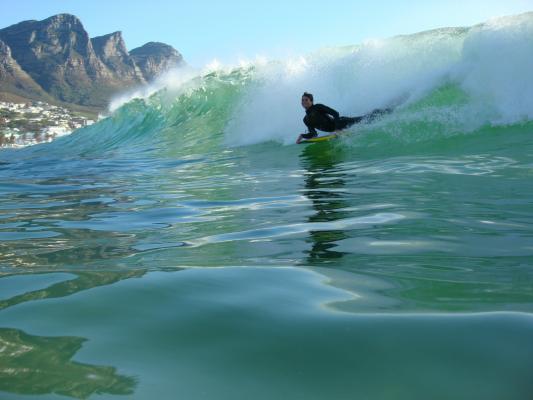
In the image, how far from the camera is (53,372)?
1.26 meters

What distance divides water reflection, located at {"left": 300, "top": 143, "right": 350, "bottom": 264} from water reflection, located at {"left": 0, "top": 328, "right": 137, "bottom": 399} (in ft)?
4.38

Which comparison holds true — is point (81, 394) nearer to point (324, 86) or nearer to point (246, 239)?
point (246, 239)

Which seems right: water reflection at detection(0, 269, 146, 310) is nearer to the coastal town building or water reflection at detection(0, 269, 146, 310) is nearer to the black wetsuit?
the black wetsuit

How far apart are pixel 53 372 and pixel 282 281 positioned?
1066 mm

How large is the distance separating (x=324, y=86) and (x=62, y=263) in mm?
14249

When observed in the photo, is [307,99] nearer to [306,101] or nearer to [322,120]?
[306,101]

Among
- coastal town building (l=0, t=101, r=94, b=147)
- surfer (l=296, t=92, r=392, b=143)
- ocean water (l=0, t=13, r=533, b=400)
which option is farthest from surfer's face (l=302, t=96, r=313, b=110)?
coastal town building (l=0, t=101, r=94, b=147)

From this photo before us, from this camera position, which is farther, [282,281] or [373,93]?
[373,93]

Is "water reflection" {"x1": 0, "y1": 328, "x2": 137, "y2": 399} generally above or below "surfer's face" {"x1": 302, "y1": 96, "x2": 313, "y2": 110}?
below

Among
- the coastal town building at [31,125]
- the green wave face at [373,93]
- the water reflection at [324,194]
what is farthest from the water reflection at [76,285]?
the coastal town building at [31,125]

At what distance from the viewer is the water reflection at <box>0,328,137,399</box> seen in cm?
116

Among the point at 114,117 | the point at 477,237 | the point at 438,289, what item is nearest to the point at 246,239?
the point at 477,237

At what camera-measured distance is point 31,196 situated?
6949mm

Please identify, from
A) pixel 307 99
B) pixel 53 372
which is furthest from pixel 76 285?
pixel 307 99
